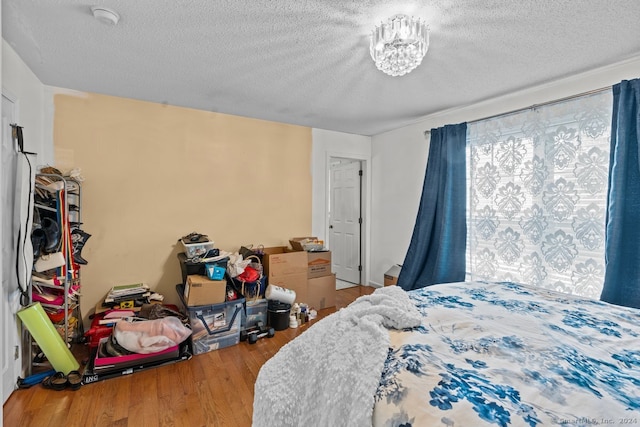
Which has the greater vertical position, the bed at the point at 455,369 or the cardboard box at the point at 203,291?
the bed at the point at 455,369

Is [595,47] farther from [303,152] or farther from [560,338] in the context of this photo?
[303,152]

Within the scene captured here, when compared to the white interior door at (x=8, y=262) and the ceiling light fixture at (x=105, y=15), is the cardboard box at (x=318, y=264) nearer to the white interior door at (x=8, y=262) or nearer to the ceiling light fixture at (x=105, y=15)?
the white interior door at (x=8, y=262)

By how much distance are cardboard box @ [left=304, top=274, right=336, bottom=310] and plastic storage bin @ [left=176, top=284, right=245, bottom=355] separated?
0.98 metres

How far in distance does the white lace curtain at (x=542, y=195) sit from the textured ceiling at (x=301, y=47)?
36 cm

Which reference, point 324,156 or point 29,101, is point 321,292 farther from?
point 29,101

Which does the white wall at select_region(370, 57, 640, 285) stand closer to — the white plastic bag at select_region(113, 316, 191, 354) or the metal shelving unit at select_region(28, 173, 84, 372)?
the white plastic bag at select_region(113, 316, 191, 354)

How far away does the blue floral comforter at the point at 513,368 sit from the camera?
2.54ft

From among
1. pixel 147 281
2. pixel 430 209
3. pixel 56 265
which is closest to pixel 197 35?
pixel 56 265

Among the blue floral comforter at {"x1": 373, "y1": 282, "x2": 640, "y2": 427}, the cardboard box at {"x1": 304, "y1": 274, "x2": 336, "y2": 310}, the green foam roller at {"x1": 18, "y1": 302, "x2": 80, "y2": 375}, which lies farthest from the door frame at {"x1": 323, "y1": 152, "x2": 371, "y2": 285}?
the green foam roller at {"x1": 18, "y1": 302, "x2": 80, "y2": 375}

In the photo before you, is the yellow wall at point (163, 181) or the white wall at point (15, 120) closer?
the white wall at point (15, 120)

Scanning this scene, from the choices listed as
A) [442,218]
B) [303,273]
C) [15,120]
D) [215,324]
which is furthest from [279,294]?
[15,120]

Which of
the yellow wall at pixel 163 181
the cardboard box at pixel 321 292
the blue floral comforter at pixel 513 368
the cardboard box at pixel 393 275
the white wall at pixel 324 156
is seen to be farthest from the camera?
the white wall at pixel 324 156

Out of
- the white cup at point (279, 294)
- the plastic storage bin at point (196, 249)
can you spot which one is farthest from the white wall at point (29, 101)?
the white cup at point (279, 294)

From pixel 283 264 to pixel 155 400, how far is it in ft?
5.49
